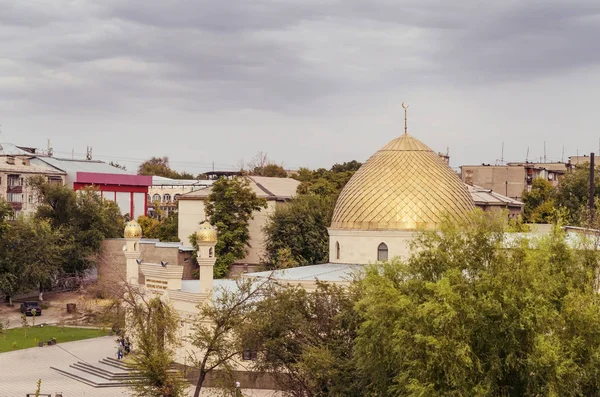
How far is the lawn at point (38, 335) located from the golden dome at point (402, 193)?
12830mm

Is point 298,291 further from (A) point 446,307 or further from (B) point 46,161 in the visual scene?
(B) point 46,161

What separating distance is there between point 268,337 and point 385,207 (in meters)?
9.51

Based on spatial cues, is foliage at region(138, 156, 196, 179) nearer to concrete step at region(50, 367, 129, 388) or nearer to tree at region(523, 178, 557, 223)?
tree at region(523, 178, 557, 223)

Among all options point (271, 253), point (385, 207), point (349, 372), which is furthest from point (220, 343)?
point (271, 253)

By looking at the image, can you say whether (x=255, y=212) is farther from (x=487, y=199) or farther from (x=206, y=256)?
(x=206, y=256)

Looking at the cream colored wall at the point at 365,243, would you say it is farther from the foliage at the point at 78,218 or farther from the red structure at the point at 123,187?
the red structure at the point at 123,187

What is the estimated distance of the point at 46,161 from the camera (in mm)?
69312

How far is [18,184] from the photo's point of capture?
62.2 metres

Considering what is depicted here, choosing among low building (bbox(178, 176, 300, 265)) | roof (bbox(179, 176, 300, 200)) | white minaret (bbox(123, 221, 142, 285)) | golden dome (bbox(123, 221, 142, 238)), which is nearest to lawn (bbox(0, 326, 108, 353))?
white minaret (bbox(123, 221, 142, 285))

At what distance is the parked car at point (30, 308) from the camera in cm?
4541

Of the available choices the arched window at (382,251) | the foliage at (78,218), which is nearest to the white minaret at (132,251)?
the arched window at (382,251)

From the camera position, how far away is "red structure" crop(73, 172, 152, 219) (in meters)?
67.7

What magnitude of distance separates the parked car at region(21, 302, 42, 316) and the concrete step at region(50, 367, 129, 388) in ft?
39.5

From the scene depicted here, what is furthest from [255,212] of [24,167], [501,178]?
[501,178]
